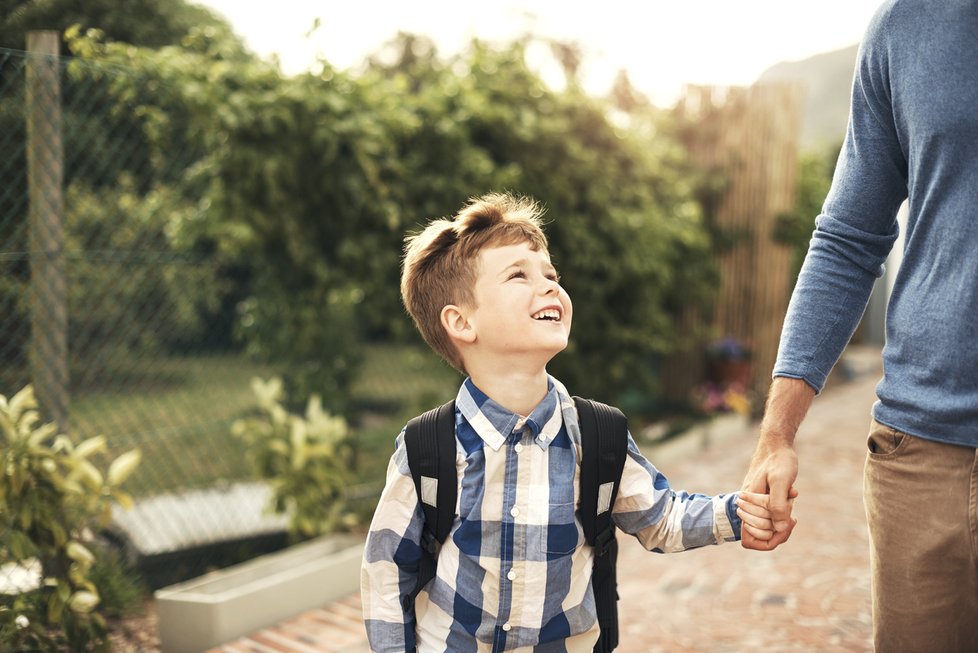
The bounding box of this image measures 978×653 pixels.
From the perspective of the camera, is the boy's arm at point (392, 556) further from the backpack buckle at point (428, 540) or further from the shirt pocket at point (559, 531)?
the shirt pocket at point (559, 531)

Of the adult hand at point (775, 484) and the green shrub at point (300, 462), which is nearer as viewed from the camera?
the adult hand at point (775, 484)

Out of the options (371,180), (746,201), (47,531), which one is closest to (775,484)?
(47,531)

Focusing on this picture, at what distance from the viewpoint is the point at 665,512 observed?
2.00 meters

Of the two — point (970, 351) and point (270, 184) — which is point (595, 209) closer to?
point (270, 184)

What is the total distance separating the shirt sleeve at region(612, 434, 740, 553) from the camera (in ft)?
6.40

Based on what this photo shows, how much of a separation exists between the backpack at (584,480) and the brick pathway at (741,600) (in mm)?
1824

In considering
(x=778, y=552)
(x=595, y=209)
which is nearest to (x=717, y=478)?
(x=778, y=552)

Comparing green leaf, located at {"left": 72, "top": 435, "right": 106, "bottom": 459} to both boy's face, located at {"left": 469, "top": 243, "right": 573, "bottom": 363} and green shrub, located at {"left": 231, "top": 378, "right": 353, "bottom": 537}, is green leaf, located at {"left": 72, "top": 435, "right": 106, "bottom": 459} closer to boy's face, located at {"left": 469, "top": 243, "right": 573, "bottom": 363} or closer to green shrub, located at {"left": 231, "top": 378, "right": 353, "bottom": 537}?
green shrub, located at {"left": 231, "top": 378, "right": 353, "bottom": 537}

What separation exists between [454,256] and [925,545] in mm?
1065

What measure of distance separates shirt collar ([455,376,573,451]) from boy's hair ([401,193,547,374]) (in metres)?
0.15

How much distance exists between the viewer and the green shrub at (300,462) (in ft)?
14.4

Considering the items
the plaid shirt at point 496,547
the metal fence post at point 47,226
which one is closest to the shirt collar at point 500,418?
the plaid shirt at point 496,547

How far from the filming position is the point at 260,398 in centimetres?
454

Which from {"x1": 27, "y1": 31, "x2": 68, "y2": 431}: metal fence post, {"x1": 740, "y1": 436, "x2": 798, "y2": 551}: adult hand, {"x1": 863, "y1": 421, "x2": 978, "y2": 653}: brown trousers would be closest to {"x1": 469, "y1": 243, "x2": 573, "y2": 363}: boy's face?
{"x1": 740, "y1": 436, "x2": 798, "y2": 551}: adult hand
